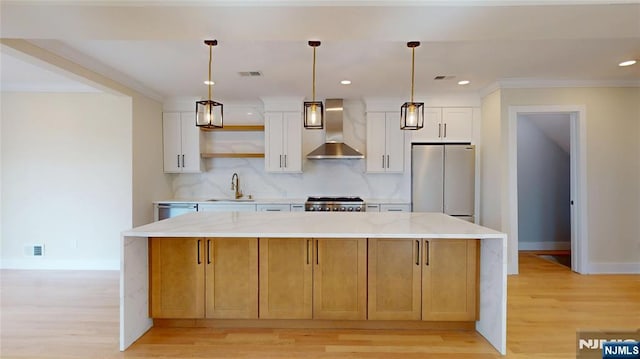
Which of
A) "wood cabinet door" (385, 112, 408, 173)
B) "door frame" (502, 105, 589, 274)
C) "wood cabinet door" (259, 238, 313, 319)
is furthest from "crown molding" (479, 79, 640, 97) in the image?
"wood cabinet door" (259, 238, 313, 319)

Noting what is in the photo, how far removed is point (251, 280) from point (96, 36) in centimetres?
215

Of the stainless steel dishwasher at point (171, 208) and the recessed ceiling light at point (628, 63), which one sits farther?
the stainless steel dishwasher at point (171, 208)

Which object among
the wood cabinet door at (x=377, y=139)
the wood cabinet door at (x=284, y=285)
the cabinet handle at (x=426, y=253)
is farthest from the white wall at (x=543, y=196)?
the wood cabinet door at (x=284, y=285)

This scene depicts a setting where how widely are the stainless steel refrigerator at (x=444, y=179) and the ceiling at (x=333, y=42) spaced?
89 centimetres

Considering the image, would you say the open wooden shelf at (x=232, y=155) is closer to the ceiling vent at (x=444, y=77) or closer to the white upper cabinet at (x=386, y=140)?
the white upper cabinet at (x=386, y=140)

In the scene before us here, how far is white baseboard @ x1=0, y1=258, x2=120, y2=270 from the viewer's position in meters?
4.65

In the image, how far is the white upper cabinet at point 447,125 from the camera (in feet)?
17.0

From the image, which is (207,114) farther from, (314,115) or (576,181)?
(576,181)

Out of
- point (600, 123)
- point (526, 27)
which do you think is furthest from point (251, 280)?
point (600, 123)

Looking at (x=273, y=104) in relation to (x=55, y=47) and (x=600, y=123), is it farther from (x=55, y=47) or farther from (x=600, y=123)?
(x=600, y=123)

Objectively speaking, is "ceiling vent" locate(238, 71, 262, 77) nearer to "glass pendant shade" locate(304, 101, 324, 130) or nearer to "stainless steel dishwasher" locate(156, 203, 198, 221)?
"glass pendant shade" locate(304, 101, 324, 130)

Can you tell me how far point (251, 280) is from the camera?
9.11 feet

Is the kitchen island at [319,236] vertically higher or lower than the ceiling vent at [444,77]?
lower

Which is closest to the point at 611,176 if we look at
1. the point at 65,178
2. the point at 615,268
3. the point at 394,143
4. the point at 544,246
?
the point at 615,268
